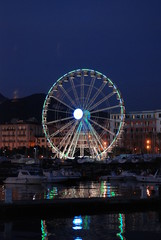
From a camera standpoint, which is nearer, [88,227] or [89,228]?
[89,228]

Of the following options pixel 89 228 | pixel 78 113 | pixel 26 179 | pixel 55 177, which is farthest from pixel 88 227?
pixel 78 113

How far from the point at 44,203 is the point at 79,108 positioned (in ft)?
169

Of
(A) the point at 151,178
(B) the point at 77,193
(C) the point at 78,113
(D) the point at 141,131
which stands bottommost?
(B) the point at 77,193

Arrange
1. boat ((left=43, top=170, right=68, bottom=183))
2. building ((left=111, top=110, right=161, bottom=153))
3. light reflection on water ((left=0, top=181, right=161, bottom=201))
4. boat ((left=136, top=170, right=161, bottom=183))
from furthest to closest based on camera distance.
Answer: building ((left=111, top=110, right=161, bottom=153)), boat ((left=43, top=170, right=68, bottom=183)), boat ((left=136, top=170, right=161, bottom=183)), light reflection on water ((left=0, top=181, right=161, bottom=201))

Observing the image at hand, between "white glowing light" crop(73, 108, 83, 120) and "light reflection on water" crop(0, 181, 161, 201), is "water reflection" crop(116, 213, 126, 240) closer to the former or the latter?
"light reflection on water" crop(0, 181, 161, 201)

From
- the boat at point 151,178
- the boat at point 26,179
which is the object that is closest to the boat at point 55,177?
the boat at point 26,179

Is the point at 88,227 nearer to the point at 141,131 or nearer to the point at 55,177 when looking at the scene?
the point at 55,177

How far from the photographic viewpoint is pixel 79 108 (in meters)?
86.5

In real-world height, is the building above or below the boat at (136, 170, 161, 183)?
above

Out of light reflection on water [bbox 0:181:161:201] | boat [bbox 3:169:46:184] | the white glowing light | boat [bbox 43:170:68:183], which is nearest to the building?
the white glowing light

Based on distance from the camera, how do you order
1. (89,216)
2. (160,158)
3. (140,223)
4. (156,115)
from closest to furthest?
(140,223) → (89,216) → (160,158) → (156,115)

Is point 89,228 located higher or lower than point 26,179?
lower

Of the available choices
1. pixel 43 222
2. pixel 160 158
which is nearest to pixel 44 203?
pixel 43 222

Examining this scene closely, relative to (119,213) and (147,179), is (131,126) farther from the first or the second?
(119,213)
